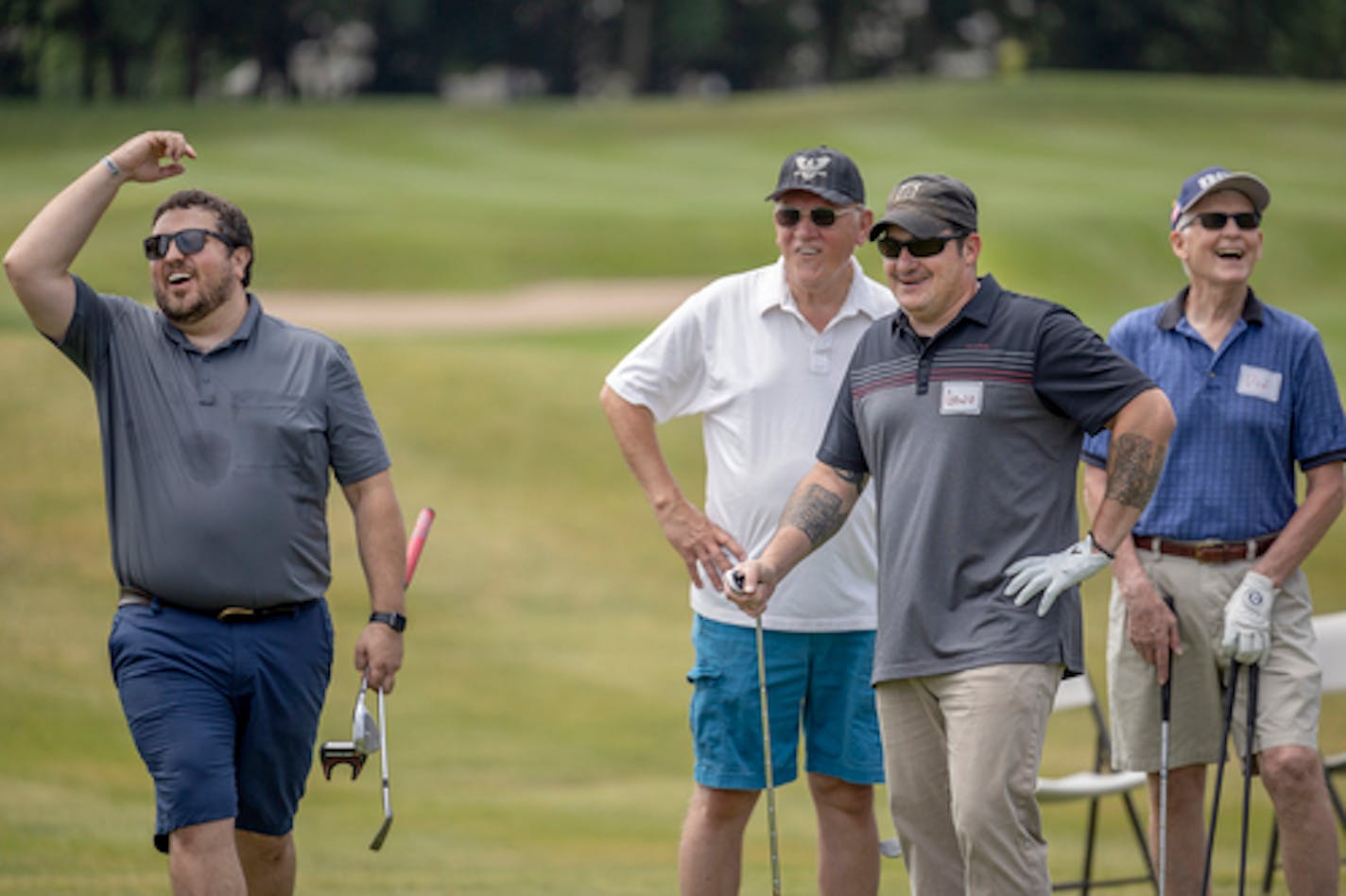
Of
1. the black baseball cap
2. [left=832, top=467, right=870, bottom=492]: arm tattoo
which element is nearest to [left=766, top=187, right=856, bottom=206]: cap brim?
the black baseball cap

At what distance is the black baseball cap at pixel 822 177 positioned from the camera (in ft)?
18.9

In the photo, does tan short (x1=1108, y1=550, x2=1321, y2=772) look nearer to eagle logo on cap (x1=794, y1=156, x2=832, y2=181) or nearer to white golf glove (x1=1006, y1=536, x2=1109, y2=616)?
white golf glove (x1=1006, y1=536, x2=1109, y2=616)

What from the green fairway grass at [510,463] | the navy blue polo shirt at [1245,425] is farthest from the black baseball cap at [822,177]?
the green fairway grass at [510,463]

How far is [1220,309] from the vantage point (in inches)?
237

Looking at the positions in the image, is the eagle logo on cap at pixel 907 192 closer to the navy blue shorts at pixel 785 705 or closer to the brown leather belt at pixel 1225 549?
the navy blue shorts at pixel 785 705

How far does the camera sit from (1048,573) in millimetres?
4719

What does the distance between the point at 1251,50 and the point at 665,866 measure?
169ft

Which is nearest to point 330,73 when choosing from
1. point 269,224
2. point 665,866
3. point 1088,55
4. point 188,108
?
point 188,108

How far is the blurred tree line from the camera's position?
50.1 metres

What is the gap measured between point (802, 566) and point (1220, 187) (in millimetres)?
1712

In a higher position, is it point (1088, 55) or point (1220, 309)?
point (1088, 55)

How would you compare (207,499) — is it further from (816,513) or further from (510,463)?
(510,463)

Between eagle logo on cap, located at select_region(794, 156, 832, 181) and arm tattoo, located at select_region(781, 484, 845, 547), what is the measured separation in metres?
0.99

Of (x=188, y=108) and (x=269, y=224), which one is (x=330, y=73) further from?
(x=269, y=224)
